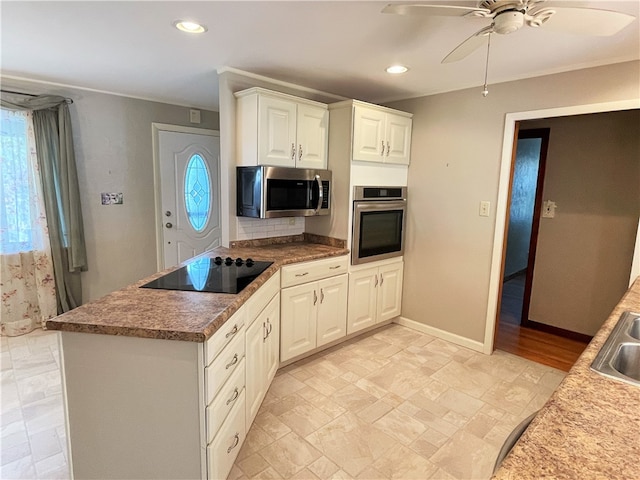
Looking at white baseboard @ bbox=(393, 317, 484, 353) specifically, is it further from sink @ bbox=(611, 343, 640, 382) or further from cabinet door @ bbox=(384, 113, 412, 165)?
sink @ bbox=(611, 343, 640, 382)

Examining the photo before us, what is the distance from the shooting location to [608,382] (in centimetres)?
107

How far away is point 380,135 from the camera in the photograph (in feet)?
10.5

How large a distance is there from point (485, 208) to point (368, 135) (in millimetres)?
1170

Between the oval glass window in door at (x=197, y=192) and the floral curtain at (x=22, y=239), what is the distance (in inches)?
54.0

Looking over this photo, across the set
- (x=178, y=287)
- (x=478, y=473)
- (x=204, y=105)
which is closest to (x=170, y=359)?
(x=178, y=287)

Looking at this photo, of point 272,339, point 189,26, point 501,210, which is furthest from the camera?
point 501,210

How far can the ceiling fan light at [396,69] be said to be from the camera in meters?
2.58

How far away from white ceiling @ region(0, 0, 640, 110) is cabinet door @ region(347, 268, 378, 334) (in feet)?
5.46

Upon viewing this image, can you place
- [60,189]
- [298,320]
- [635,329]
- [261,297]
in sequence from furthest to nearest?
[60,189] → [298,320] → [261,297] → [635,329]

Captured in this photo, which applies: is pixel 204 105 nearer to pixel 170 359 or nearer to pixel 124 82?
pixel 124 82

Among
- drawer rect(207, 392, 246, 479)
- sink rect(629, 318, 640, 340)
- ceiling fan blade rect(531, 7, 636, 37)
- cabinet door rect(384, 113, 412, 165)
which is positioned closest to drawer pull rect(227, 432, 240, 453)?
drawer rect(207, 392, 246, 479)

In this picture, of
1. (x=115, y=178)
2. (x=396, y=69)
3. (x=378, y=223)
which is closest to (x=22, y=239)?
(x=115, y=178)

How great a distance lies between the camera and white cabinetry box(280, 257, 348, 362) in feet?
8.81

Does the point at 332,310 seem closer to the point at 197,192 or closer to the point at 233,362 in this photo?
the point at 233,362
